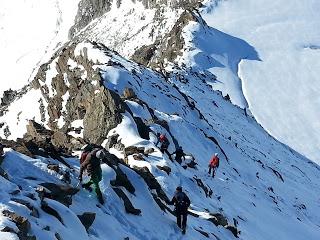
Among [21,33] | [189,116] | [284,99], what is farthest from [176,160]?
[21,33]

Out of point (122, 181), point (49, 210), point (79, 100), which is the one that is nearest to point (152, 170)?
point (122, 181)

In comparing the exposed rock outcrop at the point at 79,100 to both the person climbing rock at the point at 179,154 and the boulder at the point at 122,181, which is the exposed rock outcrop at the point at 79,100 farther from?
the boulder at the point at 122,181

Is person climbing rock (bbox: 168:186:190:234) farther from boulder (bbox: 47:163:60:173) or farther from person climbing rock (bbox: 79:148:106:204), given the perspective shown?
boulder (bbox: 47:163:60:173)

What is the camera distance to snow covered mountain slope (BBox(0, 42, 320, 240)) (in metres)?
15.6

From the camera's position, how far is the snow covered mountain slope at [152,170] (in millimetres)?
15641

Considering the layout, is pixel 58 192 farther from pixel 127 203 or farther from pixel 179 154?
pixel 179 154

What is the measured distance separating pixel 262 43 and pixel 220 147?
59.5m

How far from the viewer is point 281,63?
86.6 meters

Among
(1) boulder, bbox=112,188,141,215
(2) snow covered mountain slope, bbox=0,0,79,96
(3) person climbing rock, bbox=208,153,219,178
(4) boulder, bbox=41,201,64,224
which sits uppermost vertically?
(4) boulder, bbox=41,201,64,224

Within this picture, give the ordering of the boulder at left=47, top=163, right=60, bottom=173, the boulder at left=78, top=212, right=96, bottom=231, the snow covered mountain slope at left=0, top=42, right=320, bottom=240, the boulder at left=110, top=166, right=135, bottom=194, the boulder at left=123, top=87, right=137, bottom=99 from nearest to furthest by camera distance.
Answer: the boulder at left=78, top=212, right=96, bottom=231 < the snow covered mountain slope at left=0, top=42, right=320, bottom=240 < the boulder at left=47, top=163, right=60, bottom=173 < the boulder at left=110, top=166, right=135, bottom=194 < the boulder at left=123, top=87, right=137, bottom=99

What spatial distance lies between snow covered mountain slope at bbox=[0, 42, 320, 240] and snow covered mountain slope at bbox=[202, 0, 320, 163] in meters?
16.0

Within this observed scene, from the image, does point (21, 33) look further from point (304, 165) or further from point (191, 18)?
point (304, 165)

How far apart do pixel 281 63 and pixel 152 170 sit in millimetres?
66424

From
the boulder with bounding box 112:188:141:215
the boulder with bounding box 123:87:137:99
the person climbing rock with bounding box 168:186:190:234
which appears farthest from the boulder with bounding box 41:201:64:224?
the boulder with bounding box 123:87:137:99
